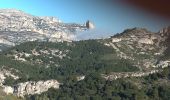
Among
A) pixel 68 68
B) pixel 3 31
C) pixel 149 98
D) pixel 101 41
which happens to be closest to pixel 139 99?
pixel 149 98

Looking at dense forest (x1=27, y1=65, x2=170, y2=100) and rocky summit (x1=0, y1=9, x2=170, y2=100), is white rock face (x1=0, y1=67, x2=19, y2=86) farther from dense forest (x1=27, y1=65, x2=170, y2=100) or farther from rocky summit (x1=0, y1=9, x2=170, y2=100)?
dense forest (x1=27, y1=65, x2=170, y2=100)

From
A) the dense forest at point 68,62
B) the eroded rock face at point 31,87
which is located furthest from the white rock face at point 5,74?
the eroded rock face at point 31,87

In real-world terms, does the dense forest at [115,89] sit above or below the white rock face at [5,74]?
above

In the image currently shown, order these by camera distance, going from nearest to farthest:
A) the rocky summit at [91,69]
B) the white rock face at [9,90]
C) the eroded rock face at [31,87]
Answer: the rocky summit at [91,69] → the white rock face at [9,90] → the eroded rock face at [31,87]

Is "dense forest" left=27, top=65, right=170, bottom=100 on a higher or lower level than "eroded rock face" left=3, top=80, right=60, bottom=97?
higher

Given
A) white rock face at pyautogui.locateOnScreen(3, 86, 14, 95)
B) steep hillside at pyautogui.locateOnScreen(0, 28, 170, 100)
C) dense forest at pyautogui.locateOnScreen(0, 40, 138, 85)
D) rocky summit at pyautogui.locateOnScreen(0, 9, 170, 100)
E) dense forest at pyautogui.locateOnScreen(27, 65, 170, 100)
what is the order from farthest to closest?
1. dense forest at pyautogui.locateOnScreen(0, 40, 138, 85)
2. steep hillside at pyautogui.locateOnScreen(0, 28, 170, 100)
3. white rock face at pyautogui.locateOnScreen(3, 86, 14, 95)
4. rocky summit at pyautogui.locateOnScreen(0, 9, 170, 100)
5. dense forest at pyautogui.locateOnScreen(27, 65, 170, 100)

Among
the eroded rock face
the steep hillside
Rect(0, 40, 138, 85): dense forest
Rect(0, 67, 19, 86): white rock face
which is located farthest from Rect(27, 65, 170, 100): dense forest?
Rect(0, 67, 19, 86): white rock face

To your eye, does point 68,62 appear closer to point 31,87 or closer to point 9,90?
point 31,87

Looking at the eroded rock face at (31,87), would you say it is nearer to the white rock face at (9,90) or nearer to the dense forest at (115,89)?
the white rock face at (9,90)

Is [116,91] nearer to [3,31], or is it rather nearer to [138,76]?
[138,76]

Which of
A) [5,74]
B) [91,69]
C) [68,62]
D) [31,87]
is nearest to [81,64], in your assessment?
[68,62]

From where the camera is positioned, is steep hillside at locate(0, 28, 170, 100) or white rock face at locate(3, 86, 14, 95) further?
steep hillside at locate(0, 28, 170, 100)
